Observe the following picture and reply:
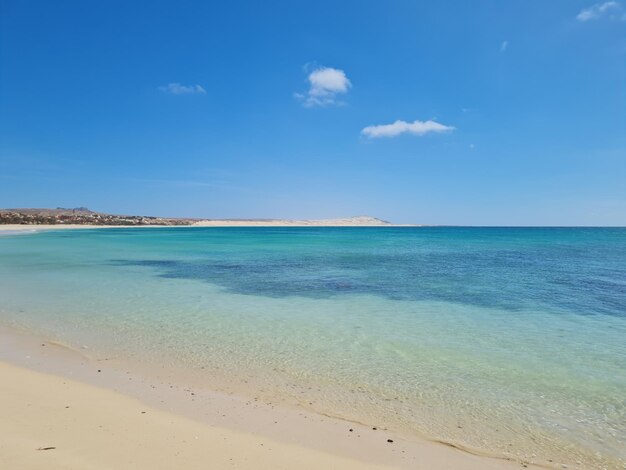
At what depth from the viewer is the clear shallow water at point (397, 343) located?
5090mm

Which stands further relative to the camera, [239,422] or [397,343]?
[397,343]

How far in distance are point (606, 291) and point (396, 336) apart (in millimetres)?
11097

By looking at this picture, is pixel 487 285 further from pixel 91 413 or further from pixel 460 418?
pixel 91 413

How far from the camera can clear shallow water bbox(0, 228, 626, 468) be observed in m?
5.09

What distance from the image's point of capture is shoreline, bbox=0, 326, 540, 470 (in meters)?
4.04

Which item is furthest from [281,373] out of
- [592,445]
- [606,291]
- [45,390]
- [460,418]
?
[606,291]

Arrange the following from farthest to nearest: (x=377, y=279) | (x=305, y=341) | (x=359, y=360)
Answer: (x=377, y=279) → (x=305, y=341) → (x=359, y=360)

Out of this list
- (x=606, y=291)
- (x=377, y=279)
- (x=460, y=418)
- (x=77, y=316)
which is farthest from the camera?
(x=377, y=279)

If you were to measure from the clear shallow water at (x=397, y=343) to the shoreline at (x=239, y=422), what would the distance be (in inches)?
15.0

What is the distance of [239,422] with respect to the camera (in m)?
4.74

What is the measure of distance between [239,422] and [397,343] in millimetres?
4402

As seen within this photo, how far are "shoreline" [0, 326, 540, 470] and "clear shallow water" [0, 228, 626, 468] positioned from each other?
382 mm

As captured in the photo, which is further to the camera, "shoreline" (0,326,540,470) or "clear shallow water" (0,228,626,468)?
"clear shallow water" (0,228,626,468)

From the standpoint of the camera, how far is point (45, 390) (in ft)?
17.4
